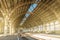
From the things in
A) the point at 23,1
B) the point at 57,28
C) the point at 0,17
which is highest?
the point at 23,1

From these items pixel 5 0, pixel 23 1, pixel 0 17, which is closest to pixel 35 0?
pixel 23 1

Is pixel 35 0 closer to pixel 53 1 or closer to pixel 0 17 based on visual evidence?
pixel 53 1

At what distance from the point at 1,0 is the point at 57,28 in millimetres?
15295

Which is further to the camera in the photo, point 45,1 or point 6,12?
point 6,12

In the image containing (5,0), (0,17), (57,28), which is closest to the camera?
(5,0)

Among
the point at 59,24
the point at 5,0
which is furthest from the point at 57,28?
the point at 5,0

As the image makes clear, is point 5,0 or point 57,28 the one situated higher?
point 5,0

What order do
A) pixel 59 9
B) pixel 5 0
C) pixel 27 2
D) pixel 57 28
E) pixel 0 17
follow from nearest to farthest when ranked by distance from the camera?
pixel 5 0 → pixel 59 9 → pixel 27 2 → pixel 57 28 → pixel 0 17

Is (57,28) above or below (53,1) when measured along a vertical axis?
below

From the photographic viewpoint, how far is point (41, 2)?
33.1 meters

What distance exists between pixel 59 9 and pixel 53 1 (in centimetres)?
291

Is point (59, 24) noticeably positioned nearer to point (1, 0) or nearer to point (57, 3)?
point (57, 3)

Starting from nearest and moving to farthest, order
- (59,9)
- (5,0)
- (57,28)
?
(5,0) < (59,9) < (57,28)

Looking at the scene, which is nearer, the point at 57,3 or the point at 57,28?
the point at 57,3
